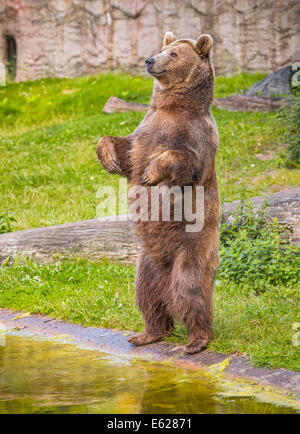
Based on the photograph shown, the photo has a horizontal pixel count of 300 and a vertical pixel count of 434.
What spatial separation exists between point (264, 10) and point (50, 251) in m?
13.5

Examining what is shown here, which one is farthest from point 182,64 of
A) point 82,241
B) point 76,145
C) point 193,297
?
point 76,145

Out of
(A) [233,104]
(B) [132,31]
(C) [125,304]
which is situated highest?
(B) [132,31]

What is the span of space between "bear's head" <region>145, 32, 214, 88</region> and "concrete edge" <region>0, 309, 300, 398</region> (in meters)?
1.91

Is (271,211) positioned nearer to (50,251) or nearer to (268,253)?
(268,253)

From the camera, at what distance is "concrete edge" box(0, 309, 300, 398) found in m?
3.96

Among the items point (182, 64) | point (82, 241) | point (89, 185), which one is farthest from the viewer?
point (89, 185)

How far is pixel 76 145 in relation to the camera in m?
13.9

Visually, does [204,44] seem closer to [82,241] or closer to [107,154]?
[107,154]

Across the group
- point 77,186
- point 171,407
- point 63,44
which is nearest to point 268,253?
point 171,407

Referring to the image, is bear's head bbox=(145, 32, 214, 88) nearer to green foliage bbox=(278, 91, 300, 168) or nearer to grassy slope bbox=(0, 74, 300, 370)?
grassy slope bbox=(0, 74, 300, 370)

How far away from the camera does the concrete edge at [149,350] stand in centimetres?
396

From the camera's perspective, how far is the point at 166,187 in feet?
14.7

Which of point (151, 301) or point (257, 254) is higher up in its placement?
point (257, 254)

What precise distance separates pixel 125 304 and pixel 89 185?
6029 millimetres
